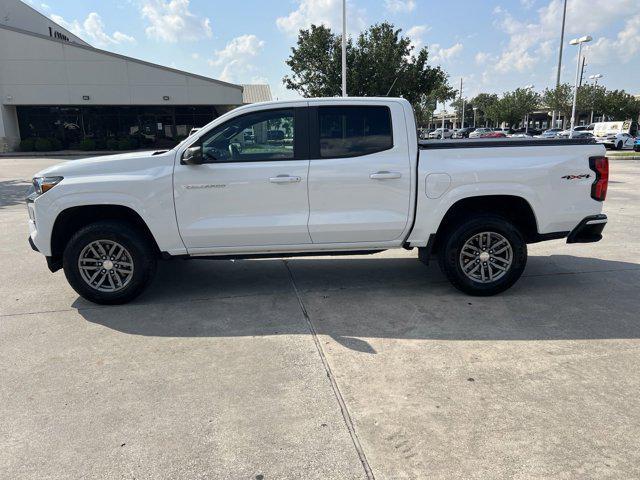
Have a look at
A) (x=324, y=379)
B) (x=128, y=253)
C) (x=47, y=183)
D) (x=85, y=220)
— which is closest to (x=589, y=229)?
(x=324, y=379)

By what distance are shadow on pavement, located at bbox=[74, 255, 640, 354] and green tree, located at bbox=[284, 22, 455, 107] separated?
27630mm

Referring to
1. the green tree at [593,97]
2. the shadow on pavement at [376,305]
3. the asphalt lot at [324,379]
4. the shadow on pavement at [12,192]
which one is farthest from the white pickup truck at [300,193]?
the green tree at [593,97]

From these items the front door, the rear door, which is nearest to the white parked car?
the rear door

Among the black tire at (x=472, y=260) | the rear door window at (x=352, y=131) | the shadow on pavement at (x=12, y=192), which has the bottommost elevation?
the shadow on pavement at (x=12, y=192)

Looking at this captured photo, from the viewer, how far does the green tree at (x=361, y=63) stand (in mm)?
32312

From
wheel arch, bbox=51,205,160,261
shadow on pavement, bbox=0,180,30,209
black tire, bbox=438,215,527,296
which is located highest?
wheel arch, bbox=51,205,160,261

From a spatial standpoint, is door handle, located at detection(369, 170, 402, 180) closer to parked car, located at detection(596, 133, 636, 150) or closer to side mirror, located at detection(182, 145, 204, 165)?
side mirror, located at detection(182, 145, 204, 165)

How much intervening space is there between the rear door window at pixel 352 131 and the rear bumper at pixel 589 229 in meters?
2.12

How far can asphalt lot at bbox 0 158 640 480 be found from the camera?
2.67m

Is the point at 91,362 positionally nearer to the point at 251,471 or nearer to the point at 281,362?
the point at 281,362

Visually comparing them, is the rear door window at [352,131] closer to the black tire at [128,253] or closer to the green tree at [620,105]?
the black tire at [128,253]

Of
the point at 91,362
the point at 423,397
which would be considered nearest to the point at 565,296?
the point at 423,397

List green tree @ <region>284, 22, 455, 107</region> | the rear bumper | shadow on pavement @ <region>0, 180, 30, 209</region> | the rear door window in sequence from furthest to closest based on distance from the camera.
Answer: green tree @ <region>284, 22, 455, 107</region> → shadow on pavement @ <region>0, 180, 30, 209</region> → the rear bumper → the rear door window

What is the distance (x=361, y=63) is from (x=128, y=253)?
30054mm
